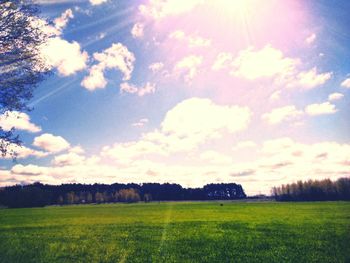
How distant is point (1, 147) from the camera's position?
1565 cm

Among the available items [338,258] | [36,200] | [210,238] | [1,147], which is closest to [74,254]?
[1,147]

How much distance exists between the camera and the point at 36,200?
153625mm

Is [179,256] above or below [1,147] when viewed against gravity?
below

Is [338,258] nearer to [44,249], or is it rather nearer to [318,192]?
[44,249]

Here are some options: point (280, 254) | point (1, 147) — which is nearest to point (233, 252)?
point (280, 254)

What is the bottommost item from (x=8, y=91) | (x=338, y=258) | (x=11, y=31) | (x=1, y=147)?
(x=338, y=258)

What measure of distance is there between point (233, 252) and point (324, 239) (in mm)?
8492

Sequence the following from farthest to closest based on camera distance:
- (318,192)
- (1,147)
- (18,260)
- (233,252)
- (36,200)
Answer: (318,192) → (36,200) → (233,252) → (1,147) → (18,260)

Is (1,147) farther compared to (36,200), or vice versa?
(36,200)

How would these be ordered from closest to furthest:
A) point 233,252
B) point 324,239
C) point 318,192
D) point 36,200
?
point 233,252 → point 324,239 → point 36,200 → point 318,192

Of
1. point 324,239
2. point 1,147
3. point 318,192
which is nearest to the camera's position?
point 1,147

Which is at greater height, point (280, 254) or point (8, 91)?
point (8, 91)

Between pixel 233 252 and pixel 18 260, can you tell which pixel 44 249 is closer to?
pixel 18 260

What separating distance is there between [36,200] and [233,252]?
157 m
